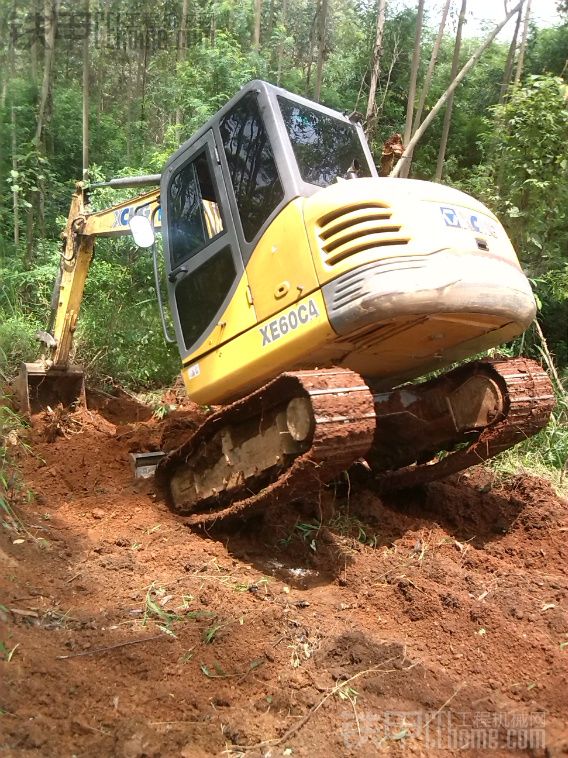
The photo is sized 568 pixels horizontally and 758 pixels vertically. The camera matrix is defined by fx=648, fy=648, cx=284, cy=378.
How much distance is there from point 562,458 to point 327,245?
3936 millimetres

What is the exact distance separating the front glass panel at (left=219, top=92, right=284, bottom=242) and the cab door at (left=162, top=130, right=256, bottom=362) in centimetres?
13

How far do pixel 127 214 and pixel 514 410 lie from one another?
137 inches

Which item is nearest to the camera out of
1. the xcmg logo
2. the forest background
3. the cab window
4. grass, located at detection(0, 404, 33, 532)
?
grass, located at detection(0, 404, 33, 532)

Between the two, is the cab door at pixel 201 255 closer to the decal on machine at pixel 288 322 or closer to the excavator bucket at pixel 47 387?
the decal on machine at pixel 288 322

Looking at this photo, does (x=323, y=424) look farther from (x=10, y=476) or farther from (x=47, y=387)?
(x=47, y=387)

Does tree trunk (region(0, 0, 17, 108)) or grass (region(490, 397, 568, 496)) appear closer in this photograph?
tree trunk (region(0, 0, 17, 108))

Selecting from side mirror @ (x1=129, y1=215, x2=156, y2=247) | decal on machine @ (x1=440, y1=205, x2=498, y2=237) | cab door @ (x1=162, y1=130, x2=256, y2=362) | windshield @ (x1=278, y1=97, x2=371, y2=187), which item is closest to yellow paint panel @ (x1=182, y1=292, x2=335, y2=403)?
cab door @ (x1=162, y1=130, x2=256, y2=362)

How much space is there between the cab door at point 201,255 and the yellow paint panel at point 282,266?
0.43 ft

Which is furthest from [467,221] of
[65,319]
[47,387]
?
[47,387]

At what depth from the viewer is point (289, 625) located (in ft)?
9.20

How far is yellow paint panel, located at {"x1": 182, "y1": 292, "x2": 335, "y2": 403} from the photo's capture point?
3.25 m

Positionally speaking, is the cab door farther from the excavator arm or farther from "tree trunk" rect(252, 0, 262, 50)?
"tree trunk" rect(252, 0, 262, 50)

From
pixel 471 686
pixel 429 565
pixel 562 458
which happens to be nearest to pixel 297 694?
pixel 471 686

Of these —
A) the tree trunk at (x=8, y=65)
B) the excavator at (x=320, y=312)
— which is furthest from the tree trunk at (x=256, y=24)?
the tree trunk at (x=8, y=65)
